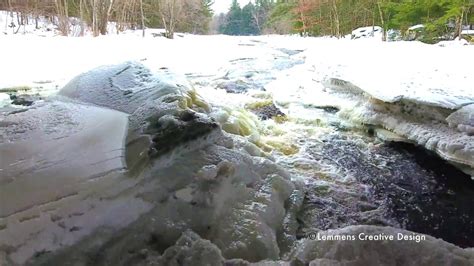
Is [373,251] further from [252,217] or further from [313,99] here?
[313,99]

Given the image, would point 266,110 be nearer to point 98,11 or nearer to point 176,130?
point 176,130

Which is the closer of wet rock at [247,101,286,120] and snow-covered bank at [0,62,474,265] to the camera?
snow-covered bank at [0,62,474,265]

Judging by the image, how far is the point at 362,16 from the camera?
2116cm

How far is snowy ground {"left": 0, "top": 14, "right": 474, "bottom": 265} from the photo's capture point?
7.12 feet

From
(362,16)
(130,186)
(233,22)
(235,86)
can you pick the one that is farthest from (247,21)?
(130,186)

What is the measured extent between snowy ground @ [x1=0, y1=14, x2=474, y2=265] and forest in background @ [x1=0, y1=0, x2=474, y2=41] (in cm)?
771

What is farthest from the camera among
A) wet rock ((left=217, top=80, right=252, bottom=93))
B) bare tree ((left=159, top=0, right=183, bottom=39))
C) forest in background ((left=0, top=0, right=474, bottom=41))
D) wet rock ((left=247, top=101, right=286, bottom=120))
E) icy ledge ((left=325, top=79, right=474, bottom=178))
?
bare tree ((left=159, top=0, right=183, bottom=39))

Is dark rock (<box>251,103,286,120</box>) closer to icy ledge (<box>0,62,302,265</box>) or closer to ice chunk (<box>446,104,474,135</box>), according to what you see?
icy ledge (<box>0,62,302,265</box>)

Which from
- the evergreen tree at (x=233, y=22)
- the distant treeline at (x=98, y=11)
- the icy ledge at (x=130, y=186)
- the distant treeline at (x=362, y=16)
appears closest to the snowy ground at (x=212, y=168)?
the icy ledge at (x=130, y=186)

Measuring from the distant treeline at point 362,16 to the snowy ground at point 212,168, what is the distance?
7.41m

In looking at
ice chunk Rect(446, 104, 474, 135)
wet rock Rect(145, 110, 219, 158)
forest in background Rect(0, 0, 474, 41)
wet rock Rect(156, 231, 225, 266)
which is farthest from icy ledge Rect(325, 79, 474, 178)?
forest in background Rect(0, 0, 474, 41)

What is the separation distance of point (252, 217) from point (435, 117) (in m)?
2.78

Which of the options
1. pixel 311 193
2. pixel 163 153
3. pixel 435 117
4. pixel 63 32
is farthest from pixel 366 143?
pixel 63 32

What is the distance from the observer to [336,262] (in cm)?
201
